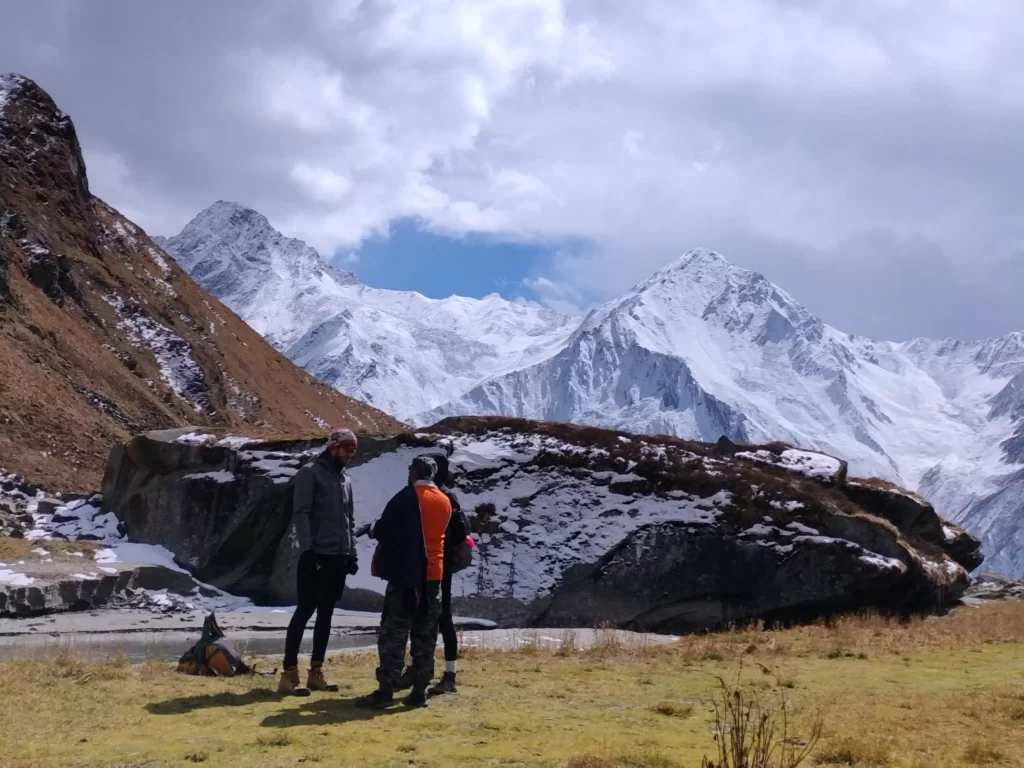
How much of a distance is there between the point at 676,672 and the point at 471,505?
11281 millimetres

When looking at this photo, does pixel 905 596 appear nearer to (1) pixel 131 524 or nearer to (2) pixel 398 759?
(2) pixel 398 759

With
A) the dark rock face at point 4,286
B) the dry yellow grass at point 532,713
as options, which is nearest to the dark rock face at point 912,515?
the dry yellow grass at point 532,713

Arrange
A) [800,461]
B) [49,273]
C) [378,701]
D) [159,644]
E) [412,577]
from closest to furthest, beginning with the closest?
[378,701], [412,577], [159,644], [800,461], [49,273]

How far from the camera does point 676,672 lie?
10031 mm

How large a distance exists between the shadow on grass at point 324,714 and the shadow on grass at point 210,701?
0.47m

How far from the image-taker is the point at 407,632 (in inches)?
317

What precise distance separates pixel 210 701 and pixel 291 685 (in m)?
0.72

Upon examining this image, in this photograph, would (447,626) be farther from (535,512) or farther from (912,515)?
(912,515)

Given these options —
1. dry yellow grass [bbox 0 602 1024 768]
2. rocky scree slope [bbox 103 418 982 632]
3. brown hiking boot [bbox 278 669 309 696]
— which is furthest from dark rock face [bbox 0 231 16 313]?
brown hiking boot [bbox 278 669 309 696]

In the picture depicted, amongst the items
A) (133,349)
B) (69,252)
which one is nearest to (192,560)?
(133,349)

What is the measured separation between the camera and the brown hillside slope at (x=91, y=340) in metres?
39.5

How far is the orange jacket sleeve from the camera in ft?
26.7

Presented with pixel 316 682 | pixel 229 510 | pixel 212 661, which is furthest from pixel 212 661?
pixel 229 510

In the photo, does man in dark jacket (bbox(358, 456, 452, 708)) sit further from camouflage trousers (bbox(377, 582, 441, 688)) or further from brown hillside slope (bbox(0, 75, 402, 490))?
brown hillside slope (bbox(0, 75, 402, 490))
